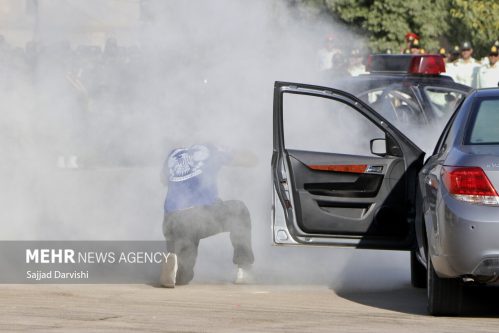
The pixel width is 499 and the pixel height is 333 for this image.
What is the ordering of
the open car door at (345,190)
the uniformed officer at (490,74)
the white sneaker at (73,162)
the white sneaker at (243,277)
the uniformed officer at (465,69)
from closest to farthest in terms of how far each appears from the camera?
the open car door at (345,190) < the white sneaker at (243,277) < the white sneaker at (73,162) < the uniformed officer at (490,74) < the uniformed officer at (465,69)

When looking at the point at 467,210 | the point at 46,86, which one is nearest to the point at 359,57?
the point at 46,86

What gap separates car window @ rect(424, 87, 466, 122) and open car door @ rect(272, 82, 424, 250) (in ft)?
13.8

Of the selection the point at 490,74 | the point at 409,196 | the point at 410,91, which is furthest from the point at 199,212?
the point at 490,74

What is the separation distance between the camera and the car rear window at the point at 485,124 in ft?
25.7

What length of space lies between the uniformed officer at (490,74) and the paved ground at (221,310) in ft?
30.6

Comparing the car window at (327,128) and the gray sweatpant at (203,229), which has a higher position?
the car window at (327,128)

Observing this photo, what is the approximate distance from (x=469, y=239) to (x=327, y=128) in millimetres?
4343

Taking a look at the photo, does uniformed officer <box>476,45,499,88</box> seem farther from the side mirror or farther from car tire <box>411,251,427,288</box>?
the side mirror

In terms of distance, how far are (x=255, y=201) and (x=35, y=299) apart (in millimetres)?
3643

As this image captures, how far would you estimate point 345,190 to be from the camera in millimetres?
8922

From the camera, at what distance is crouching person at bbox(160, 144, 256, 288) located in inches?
386

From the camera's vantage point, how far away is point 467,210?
7387 millimetres

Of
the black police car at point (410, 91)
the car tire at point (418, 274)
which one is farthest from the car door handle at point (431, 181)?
the black police car at point (410, 91)

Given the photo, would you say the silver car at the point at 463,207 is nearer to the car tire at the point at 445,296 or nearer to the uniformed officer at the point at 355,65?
the car tire at the point at 445,296
